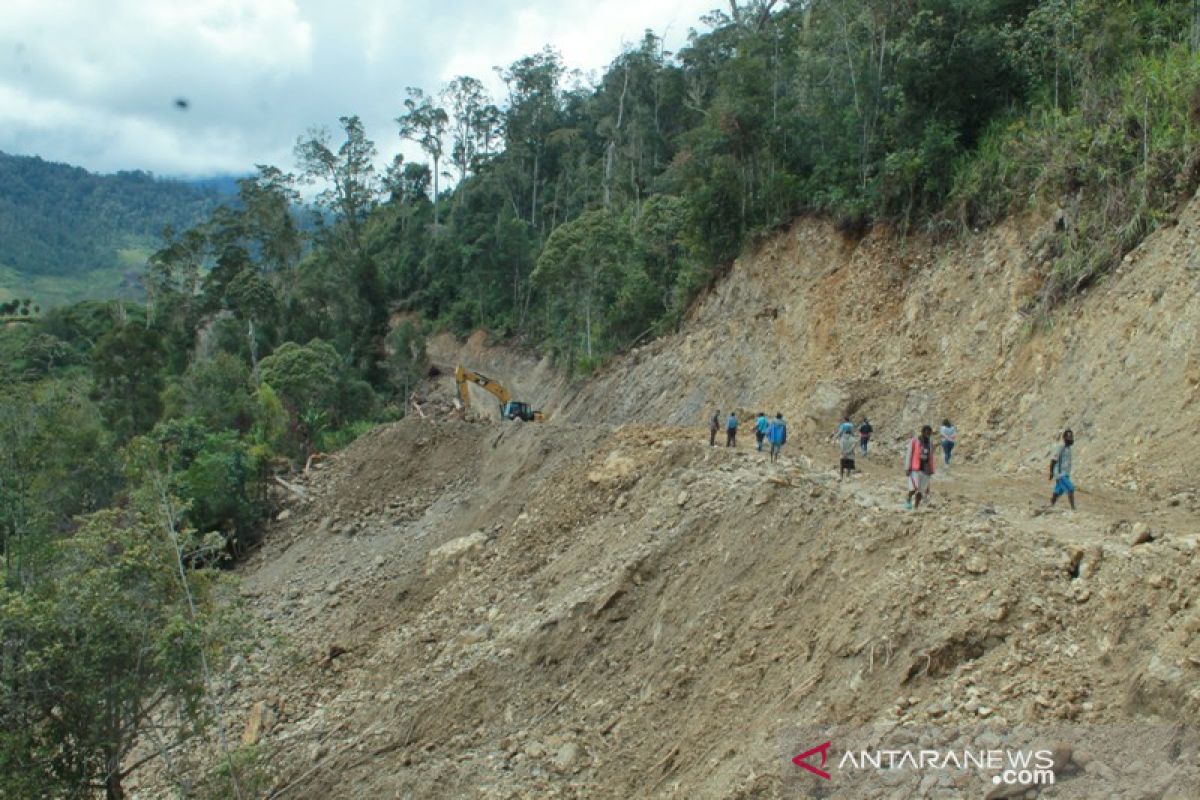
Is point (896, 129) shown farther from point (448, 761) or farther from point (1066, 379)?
point (448, 761)

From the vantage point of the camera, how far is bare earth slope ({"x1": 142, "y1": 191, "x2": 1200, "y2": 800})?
6.86 m

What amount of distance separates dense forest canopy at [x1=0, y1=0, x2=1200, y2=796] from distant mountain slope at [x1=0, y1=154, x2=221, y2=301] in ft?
228

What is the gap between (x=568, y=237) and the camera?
3569 cm

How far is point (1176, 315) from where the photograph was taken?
41.8 ft

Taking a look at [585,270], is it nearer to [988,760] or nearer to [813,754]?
[813,754]

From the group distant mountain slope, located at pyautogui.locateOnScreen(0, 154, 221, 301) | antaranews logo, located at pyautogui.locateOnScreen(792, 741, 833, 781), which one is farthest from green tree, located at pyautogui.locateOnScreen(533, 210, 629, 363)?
distant mountain slope, located at pyautogui.locateOnScreen(0, 154, 221, 301)

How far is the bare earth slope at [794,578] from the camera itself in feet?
22.5

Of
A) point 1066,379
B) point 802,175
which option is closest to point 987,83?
point 802,175

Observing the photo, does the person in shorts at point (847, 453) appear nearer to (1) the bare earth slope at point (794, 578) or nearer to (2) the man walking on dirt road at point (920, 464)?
(1) the bare earth slope at point (794, 578)

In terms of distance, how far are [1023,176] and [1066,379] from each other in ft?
18.6

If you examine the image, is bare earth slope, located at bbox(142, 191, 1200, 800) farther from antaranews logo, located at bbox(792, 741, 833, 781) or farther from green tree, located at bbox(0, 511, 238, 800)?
green tree, located at bbox(0, 511, 238, 800)

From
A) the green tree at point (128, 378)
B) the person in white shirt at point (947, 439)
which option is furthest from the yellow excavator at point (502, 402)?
the person in white shirt at point (947, 439)

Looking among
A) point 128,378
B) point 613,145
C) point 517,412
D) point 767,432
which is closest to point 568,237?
point 517,412

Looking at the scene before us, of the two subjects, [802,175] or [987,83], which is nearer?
[987,83]
